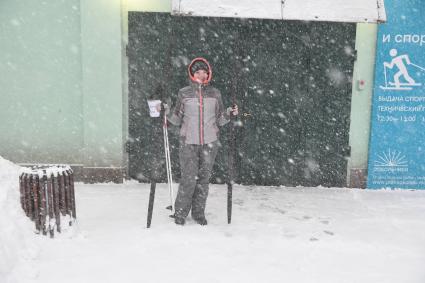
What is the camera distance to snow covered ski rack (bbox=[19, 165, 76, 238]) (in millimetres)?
4746

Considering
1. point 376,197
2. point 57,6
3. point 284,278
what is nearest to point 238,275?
point 284,278

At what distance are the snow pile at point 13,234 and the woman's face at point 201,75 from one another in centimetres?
265

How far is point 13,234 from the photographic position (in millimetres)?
4477

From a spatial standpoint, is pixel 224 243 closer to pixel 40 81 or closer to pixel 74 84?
pixel 74 84

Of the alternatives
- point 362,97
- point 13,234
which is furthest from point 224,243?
point 362,97

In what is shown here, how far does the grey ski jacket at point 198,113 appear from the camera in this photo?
541cm

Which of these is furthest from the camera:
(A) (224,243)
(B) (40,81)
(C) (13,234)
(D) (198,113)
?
(B) (40,81)

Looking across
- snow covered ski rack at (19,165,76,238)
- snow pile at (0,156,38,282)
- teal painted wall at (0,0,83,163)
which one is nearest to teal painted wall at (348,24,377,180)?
teal painted wall at (0,0,83,163)

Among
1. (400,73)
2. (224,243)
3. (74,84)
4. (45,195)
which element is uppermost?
(400,73)

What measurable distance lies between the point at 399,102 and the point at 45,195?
5.92 meters

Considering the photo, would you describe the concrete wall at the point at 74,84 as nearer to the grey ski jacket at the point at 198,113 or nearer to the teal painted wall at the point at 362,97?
the teal painted wall at the point at 362,97

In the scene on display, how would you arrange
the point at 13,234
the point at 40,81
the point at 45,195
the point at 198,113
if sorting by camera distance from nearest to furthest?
the point at 13,234
the point at 45,195
the point at 198,113
the point at 40,81

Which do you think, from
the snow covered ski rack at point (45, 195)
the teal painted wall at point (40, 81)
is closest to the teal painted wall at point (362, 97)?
the teal painted wall at point (40, 81)

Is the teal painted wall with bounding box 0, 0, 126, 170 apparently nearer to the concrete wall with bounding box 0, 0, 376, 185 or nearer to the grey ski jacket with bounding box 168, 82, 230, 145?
the concrete wall with bounding box 0, 0, 376, 185
